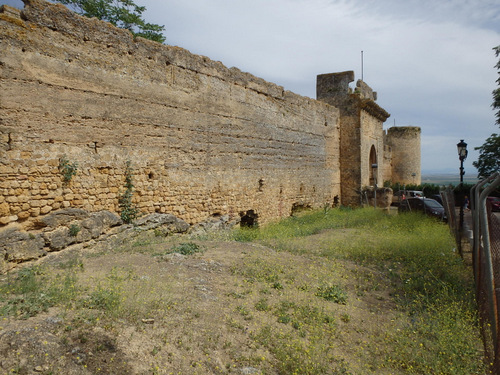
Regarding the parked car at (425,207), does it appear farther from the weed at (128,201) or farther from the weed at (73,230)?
the weed at (73,230)

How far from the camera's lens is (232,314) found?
464 centimetres

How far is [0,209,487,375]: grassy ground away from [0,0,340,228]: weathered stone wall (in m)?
1.40

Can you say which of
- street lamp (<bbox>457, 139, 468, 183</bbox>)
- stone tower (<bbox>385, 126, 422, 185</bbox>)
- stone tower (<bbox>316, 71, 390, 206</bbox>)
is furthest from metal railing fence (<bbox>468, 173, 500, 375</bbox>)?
stone tower (<bbox>385, 126, 422, 185</bbox>)

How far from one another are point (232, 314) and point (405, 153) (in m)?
29.0

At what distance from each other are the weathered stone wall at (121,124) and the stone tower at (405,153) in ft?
67.9

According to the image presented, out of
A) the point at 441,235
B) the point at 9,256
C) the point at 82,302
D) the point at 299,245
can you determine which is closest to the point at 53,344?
the point at 82,302

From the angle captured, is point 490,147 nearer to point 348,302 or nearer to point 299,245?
point 299,245

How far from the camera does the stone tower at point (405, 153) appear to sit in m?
29.8

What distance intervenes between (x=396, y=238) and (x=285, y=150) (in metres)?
5.14

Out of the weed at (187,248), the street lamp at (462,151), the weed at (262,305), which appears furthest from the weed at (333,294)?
the street lamp at (462,151)

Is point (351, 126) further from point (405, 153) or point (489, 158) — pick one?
point (405, 153)

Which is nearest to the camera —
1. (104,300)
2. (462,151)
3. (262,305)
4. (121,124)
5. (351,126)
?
(104,300)

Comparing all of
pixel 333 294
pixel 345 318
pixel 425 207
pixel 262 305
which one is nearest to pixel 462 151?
pixel 425 207

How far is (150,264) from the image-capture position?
6168 millimetres
